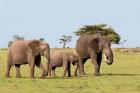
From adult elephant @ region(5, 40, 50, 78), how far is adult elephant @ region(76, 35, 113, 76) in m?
4.12

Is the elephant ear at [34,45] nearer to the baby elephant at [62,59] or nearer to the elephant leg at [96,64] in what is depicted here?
the baby elephant at [62,59]

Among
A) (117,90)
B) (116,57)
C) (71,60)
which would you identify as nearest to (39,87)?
(117,90)

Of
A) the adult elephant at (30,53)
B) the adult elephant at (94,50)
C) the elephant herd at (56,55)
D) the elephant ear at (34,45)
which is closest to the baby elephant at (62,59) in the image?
the elephant herd at (56,55)

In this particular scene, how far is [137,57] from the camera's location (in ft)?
151

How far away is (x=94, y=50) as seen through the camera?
2839cm

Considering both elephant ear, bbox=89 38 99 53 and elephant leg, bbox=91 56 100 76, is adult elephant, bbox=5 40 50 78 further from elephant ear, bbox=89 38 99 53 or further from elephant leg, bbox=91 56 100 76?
elephant ear, bbox=89 38 99 53

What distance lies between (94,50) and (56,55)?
2.03m

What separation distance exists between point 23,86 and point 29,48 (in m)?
5.51

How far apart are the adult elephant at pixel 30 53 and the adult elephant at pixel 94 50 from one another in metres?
4.12

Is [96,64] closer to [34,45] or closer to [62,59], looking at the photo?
[62,59]

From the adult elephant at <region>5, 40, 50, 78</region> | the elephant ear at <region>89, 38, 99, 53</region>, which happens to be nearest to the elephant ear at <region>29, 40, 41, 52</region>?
the adult elephant at <region>5, 40, 50, 78</region>

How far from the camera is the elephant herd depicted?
24.2 meters

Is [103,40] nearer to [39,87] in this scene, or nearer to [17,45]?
[17,45]

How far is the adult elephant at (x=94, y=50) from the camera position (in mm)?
27781
